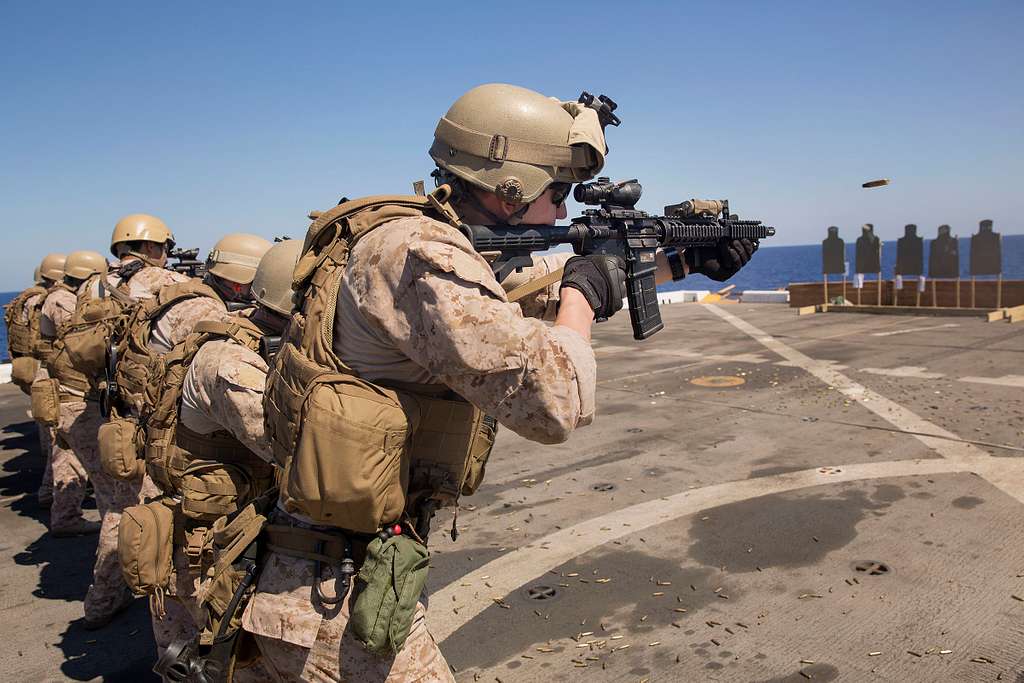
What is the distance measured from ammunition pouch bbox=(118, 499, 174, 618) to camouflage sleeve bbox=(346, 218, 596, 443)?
208cm

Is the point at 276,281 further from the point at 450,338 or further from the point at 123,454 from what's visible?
the point at 450,338

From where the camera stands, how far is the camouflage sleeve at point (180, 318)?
448 cm

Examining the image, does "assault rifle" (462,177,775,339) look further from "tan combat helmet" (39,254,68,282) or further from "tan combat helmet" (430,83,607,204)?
"tan combat helmet" (39,254,68,282)

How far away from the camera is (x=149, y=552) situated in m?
3.29

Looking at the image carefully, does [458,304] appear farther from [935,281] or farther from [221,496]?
[935,281]

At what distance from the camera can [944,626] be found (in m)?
3.73

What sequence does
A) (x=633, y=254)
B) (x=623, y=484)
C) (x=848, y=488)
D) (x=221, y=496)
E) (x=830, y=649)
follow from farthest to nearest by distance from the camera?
(x=623, y=484) < (x=848, y=488) < (x=830, y=649) < (x=221, y=496) < (x=633, y=254)

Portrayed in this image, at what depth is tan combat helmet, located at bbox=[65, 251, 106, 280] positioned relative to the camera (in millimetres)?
9008

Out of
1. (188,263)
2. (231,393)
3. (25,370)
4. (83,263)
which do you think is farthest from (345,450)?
(83,263)

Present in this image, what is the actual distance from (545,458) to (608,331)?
10.6 meters

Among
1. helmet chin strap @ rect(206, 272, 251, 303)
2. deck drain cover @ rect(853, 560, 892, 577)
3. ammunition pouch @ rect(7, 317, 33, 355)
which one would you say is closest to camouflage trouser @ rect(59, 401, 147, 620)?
helmet chin strap @ rect(206, 272, 251, 303)

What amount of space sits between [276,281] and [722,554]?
3138 millimetres

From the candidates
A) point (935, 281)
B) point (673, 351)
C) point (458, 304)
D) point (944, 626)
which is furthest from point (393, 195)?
point (935, 281)

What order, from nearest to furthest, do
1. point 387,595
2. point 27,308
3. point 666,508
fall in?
point 387,595, point 666,508, point 27,308
